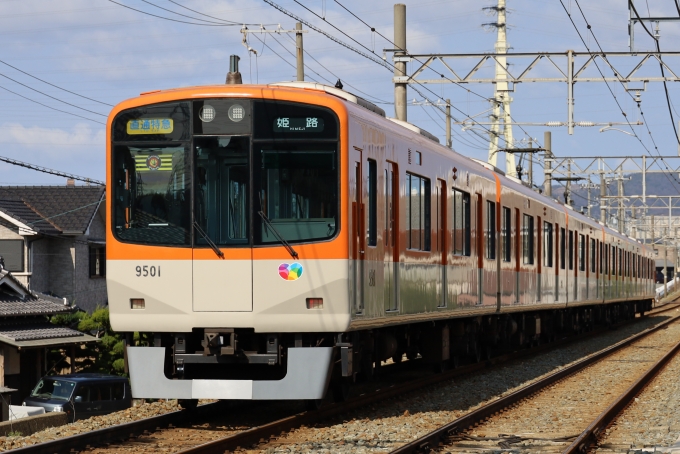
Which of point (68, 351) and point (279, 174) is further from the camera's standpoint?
point (68, 351)

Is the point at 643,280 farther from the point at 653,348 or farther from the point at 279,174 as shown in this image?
the point at 279,174

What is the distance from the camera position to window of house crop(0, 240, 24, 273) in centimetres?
3306

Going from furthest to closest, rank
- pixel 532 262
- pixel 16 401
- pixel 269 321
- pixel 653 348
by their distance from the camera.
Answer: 1. pixel 16 401
2. pixel 653 348
3. pixel 532 262
4. pixel 269 321

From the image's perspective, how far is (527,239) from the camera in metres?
19.6

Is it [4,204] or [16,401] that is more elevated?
[4,204]

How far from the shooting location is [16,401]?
25.5m

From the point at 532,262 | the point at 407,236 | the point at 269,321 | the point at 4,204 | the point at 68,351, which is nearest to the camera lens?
the point at 269,321

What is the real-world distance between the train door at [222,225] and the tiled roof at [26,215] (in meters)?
24.7

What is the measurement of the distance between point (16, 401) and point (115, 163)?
56.1ft

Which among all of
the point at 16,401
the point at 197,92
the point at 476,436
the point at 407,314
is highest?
the point at 197,92

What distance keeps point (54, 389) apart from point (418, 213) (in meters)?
14.1

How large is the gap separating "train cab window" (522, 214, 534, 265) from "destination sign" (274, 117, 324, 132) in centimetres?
1010

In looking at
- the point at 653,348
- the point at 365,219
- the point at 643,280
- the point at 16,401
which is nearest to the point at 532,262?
the point at 653,348

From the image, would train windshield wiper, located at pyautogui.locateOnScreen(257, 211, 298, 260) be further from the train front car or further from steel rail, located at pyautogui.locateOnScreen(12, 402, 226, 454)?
steel rail, located at pyautogui.locateOnScreen(12, 402, 226, 454)
